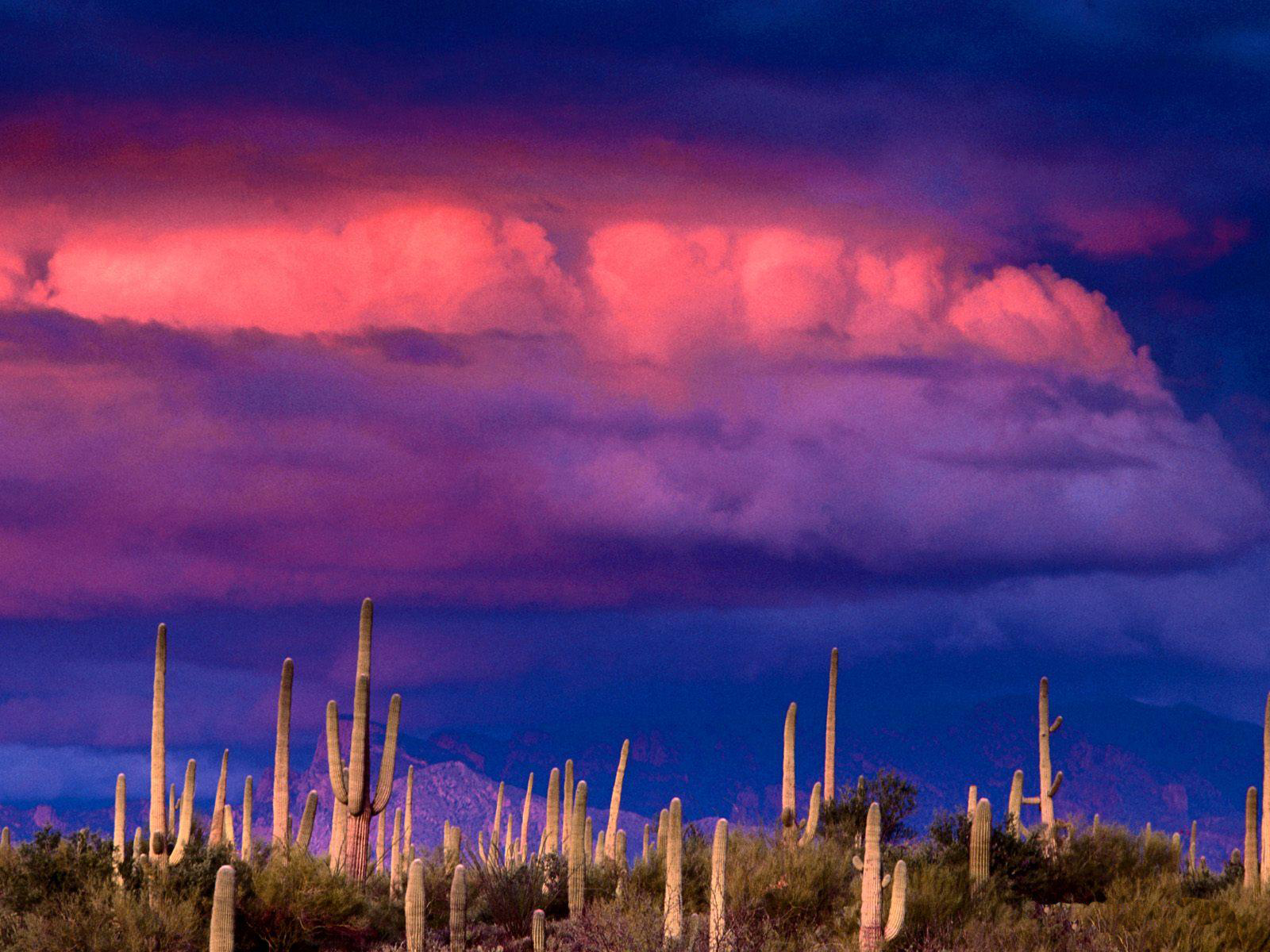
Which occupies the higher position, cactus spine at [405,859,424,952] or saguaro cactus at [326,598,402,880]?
saguaro cactus at [326,598,402,880]

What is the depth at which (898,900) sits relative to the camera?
23891 mm

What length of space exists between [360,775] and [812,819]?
30.7ft

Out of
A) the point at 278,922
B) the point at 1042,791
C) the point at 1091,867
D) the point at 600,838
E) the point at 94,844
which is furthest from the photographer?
the point at 600,838

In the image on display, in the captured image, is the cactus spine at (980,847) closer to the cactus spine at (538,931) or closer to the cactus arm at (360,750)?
the cactus spine at (538,931)

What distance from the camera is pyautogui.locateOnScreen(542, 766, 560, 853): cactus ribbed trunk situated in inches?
1453

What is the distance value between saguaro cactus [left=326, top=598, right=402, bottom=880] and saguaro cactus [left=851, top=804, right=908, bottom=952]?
919cm

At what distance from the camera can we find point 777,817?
3316 cm

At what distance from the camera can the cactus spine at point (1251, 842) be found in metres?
33.7

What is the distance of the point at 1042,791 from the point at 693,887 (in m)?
11.1

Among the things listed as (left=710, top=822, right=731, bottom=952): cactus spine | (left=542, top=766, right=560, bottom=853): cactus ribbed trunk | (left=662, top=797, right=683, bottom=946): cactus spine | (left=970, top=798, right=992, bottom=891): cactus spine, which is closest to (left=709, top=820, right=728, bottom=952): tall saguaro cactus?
(left=710, top=822, right=731, bottom=952): cactus spine

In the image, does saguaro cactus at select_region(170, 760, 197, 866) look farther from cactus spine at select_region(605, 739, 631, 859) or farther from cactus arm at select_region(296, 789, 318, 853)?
cactus spine at select_region(605, 739, 631, 859)

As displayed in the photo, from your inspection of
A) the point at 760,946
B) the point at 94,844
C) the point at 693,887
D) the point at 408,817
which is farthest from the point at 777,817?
the point at 408,817

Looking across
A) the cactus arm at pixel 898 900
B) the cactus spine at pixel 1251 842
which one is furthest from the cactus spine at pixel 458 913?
the cactus spine at pixel 1251 842

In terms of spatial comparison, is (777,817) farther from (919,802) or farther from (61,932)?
(61,932)
